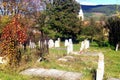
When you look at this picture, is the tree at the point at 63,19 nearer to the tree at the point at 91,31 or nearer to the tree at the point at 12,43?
the tree at the point at 91,31

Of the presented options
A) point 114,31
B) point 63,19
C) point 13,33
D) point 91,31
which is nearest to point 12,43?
point 13,33

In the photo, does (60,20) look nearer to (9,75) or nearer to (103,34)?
(103,34)

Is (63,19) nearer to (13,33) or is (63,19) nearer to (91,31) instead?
(91,31)

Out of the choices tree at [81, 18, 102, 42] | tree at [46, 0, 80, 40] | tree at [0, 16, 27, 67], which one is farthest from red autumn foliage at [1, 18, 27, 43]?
tree at [81, 18, 102, 42]

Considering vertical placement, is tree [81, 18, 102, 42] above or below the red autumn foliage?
below

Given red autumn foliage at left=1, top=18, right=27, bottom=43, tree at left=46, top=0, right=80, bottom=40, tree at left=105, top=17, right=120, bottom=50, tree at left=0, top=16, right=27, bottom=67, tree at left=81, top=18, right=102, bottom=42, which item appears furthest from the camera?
tree at left=81, top=18, right=102, bottom=42

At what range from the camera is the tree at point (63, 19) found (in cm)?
4134

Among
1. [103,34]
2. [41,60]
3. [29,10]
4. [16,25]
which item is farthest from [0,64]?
[103,34]

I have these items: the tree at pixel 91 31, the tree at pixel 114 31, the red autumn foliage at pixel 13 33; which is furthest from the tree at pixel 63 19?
the red autumn foliage at pixel 13 33

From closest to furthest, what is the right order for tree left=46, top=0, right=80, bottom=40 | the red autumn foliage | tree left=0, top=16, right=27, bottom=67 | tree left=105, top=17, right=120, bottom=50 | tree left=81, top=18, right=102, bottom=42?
tree left=0, top=16, right=27, bottom=67 → the red autumn foliage → tree left=105, top=17, right=120, bottom=50 → tree left=46, top=0, right=80, bottom=40 → tree left=81, top=18, right=102, bottom=42

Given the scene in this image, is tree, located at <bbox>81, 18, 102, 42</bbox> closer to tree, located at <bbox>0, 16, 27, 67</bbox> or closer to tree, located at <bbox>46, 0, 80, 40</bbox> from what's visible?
tree, located at <bbox>46, 0, 80, 40</bbox>

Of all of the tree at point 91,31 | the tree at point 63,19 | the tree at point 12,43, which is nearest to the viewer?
the tree at point 12,43

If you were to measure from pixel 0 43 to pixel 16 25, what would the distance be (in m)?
1.02

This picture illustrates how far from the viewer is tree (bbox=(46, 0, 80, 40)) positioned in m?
41.3
